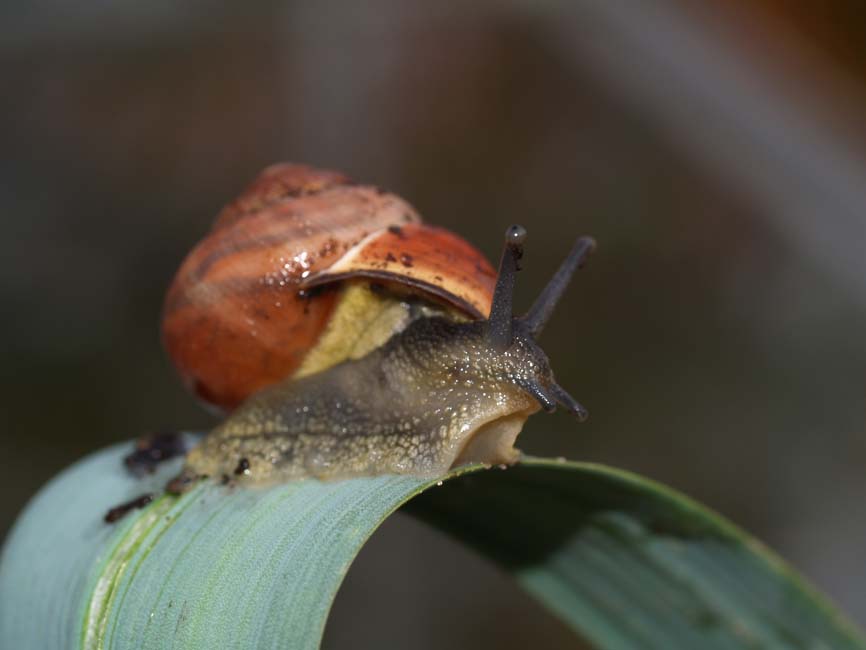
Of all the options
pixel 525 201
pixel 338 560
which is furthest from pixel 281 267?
pixel 525 201

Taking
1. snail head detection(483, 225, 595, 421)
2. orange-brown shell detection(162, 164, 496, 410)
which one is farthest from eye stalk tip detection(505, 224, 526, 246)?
orange-brown shell detection(162, 164, 496, 410)

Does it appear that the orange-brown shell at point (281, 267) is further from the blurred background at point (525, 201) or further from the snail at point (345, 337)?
the blurred background at point (525, 201)

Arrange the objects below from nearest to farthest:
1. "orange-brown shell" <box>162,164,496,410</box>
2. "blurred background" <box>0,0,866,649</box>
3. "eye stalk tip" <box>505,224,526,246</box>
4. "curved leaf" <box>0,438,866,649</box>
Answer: "curved leaf" <box>0,438,866,649</box>, "eye stalk tip" <box>505,224,526,246</box>, "orange-brown shell" <box>162,164,496,410</box>, "blurred background" <box>0,0,866,649</box>

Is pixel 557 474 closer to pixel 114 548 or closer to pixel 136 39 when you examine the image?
pixel 114 548

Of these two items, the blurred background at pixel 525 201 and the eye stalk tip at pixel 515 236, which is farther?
the blurred background at pixel 525 201

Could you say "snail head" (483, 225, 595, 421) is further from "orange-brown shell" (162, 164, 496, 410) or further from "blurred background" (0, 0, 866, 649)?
"blurred background" (0, 0, 866, 649)

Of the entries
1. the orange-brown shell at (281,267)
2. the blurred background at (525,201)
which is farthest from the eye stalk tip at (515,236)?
the blurred background at (525,201)

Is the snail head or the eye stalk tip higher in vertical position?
the eye stalk tip
